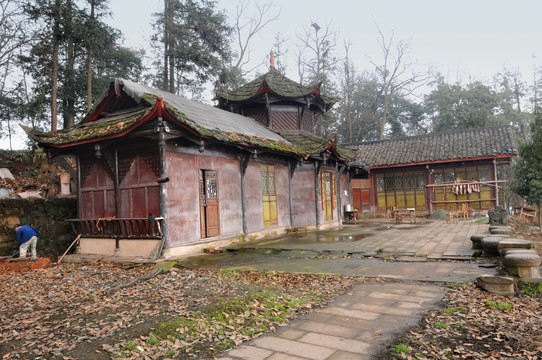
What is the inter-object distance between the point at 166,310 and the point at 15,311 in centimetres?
221

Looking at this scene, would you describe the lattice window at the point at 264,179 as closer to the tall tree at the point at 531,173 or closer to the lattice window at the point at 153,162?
the lattice window at the point at 153,162

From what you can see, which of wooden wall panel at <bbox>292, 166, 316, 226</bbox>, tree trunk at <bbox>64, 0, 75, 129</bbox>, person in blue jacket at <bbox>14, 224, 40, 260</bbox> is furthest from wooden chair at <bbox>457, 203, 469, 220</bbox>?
tree trunk at <bbox>64, 0, 75, 129</bbox>

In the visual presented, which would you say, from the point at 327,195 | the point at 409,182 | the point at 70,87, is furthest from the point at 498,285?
the point at 70,87

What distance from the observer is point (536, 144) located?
13.7 meters

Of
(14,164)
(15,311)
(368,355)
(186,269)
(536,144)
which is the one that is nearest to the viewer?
(368,355)

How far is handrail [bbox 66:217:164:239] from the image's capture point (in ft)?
30.2

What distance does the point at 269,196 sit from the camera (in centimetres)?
1359

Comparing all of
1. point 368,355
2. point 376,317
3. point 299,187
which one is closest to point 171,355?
point 368,355

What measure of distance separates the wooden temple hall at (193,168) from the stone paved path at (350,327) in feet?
18.6

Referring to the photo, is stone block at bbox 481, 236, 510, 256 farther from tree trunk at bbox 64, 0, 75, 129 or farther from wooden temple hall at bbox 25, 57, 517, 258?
tree trunk at bbox 64, 0, 75, 129

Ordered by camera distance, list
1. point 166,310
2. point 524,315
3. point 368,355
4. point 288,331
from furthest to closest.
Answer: point 166,310
point 524,315
point 288,331
point 368,355

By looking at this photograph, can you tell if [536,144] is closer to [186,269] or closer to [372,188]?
[372,188]

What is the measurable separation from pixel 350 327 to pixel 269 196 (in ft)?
31.9

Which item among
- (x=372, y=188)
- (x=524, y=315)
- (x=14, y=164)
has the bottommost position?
(x=524, y=315)
